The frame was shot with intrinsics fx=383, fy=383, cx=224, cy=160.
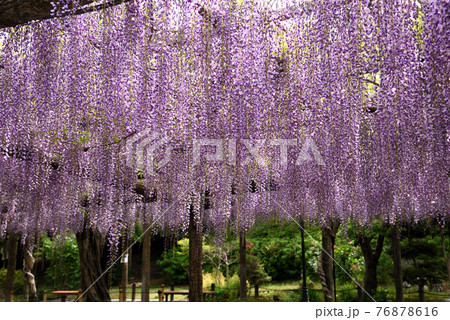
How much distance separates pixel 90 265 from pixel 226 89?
582 centimetres

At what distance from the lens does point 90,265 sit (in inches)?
304

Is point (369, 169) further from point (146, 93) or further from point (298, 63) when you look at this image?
point (146, 93)

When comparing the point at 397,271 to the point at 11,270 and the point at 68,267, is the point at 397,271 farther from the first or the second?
the point at 68,267

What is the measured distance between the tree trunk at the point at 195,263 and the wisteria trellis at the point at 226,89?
0.99 metres

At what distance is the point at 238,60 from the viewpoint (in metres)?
3.37

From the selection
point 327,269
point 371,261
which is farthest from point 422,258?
point 327,269

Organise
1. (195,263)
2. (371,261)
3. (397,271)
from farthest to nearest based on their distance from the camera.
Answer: (371,261) < (397,271) < (195,263)

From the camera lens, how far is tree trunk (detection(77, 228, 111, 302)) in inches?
294

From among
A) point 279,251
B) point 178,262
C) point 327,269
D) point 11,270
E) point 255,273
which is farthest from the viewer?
point 178,262

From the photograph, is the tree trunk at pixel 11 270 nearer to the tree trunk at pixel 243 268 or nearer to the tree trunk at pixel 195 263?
the tree trunk at pixel 243 268

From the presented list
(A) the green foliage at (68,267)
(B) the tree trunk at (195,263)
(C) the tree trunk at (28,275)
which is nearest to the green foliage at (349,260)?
(B) the tree trunk at (195,263)

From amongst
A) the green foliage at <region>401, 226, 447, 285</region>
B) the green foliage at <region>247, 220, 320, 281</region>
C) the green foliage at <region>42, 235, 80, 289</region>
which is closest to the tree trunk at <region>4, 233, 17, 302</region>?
the green foliage at <region>42, 235, 80, 289</region>

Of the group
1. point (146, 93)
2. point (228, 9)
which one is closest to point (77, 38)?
point (146, 93)

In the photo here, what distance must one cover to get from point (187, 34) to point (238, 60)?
502mm
